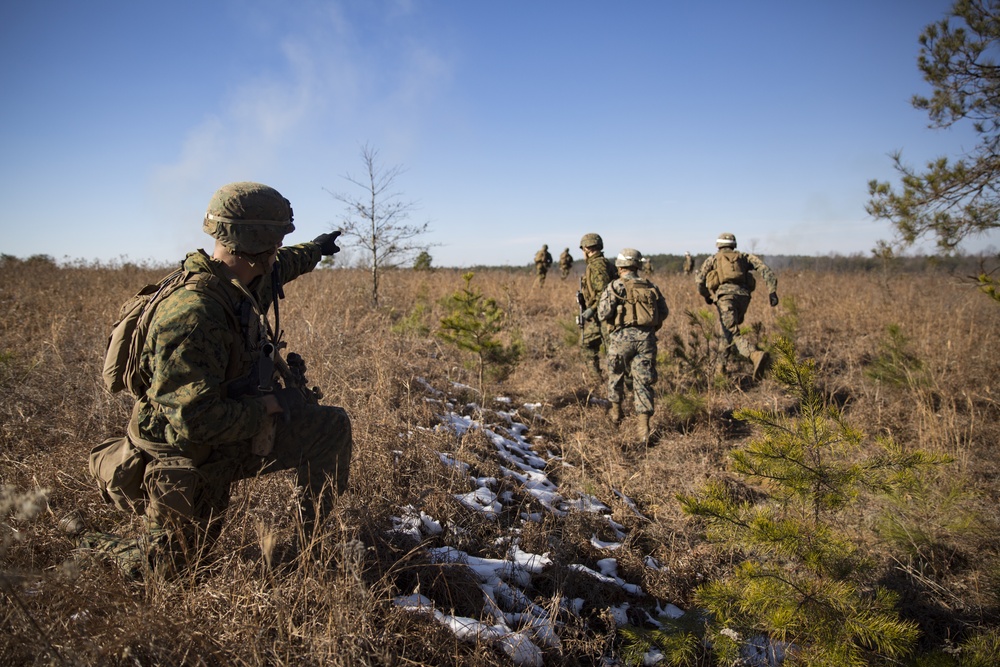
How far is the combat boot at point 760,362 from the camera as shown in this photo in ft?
19.1

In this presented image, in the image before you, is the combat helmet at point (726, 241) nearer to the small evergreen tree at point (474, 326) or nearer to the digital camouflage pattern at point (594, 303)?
the digital camouflage pattern at point (594, 303)

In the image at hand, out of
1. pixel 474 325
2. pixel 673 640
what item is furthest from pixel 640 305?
pixel 673 640

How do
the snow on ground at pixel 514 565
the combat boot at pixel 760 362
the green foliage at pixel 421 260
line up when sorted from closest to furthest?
the snow on ground at pixel 514 565 → the combat boot at pixel 760 362 → the green foliage at pixel 421 260

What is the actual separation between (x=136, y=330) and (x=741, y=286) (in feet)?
21.7

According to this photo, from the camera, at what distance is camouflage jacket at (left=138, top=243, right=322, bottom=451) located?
182cm

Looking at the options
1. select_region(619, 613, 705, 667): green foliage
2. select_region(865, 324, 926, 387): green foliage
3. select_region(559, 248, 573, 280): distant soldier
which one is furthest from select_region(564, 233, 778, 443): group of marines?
select_region(559, 248, 573, 280): distant soldier

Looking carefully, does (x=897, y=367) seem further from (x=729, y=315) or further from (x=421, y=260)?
(x=421, y=260)

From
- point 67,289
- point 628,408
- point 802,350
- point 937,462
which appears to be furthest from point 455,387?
point 67,289

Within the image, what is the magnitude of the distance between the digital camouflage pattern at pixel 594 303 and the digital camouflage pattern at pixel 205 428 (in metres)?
4.14

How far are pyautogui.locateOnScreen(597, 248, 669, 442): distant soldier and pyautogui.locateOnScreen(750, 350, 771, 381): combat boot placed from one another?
161 cm

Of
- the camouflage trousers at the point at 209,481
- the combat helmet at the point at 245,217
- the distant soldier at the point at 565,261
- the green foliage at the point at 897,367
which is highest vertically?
Answer: the distant soldier at the point at 565,261

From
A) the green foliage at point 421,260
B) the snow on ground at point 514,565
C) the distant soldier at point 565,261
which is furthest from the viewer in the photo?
the distant soldier at point 565,261

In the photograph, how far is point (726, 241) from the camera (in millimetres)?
6832

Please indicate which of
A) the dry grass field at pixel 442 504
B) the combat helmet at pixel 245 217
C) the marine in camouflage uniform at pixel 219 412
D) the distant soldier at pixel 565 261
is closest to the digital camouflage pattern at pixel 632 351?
the dry grass field at pixel 442 504
